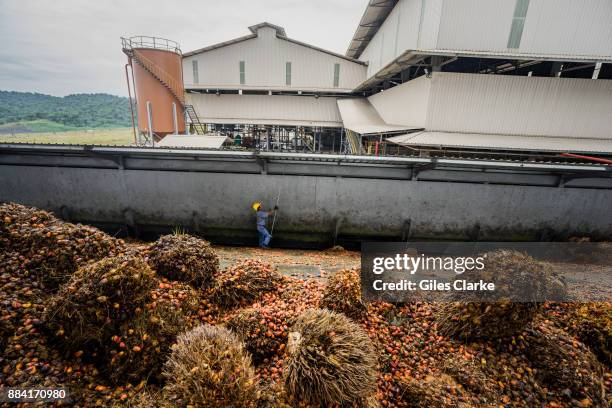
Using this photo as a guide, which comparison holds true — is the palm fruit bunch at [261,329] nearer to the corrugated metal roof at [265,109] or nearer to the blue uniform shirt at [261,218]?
the blue uniform shirt at [261,218]

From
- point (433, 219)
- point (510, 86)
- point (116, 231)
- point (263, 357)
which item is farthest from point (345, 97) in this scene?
point (263, 357)

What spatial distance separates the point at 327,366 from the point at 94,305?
9.07 ft

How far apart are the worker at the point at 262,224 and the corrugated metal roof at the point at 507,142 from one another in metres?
7.15

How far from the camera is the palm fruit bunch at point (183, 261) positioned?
454 cm

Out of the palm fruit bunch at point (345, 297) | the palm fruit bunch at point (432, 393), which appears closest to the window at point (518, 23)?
the palm fruit bunch at point (345, 297)

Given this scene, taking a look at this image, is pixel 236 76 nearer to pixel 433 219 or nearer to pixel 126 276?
pixel 433 219

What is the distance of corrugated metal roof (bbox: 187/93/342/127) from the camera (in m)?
22.7

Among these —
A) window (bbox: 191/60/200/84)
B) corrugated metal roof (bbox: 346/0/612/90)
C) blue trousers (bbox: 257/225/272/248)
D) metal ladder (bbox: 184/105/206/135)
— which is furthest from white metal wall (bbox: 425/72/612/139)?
window (bbox: 191/60/200/84)

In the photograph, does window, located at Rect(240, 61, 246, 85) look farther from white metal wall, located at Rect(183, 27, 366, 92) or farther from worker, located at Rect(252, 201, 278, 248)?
worker, located at Rect(252, 201, 278, 248)

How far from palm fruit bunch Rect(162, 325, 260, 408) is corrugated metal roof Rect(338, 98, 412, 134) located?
43.6 feet

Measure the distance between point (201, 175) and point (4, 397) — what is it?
6595 mm

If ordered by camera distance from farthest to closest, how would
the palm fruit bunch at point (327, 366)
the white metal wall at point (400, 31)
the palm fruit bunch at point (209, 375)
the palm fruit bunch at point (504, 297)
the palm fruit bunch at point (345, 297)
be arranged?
the white metal wall at point (400, 31)
the palm fruit bunch at point (345, 297)
the palm fruit bunch at point (504, 297)
the palm fruit bunch at point (327, 366)
the palm fruit bunch at point (209, 375)

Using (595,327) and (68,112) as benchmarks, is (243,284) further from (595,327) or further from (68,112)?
(68,112)

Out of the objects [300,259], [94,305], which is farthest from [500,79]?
[94,305]
